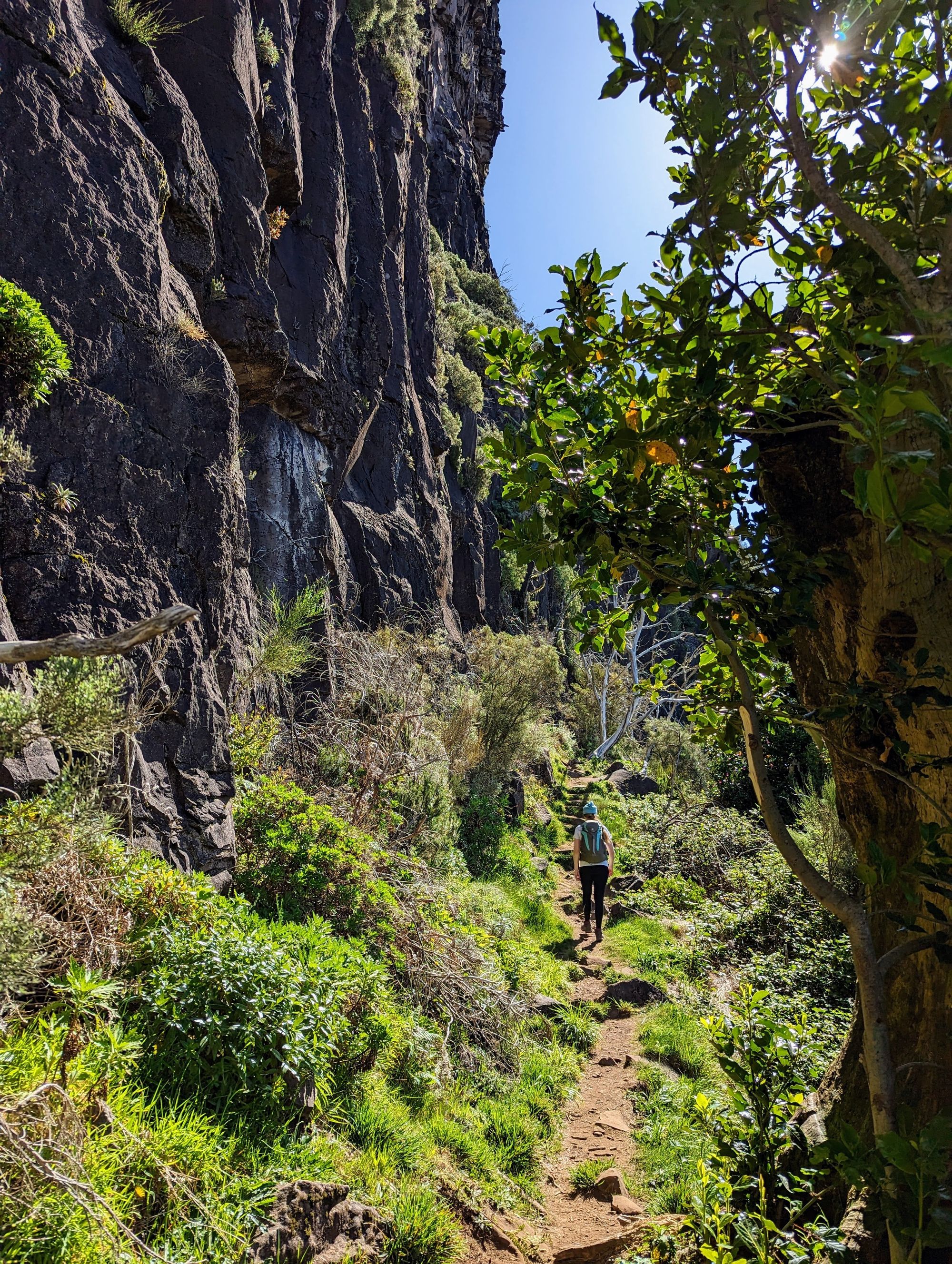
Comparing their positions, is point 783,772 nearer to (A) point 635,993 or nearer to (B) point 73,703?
(A) point 635,993

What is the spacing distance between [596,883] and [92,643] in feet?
27.3

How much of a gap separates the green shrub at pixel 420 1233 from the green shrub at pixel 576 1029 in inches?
121

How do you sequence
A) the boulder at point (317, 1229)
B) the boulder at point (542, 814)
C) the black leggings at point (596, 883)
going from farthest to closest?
the boulder at point (542, 814)
the black leggings at point (596, 883)
the boulder at point (317, 1229)

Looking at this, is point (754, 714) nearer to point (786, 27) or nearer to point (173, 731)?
point (786, 27)

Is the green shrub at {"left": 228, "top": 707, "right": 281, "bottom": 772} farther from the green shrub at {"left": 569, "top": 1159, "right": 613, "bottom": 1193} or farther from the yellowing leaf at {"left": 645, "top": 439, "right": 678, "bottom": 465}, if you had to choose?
the yellowing leaf at {"left": 645, "top": 439, "right": 678, "bottom": 465}

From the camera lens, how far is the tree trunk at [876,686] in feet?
7.70

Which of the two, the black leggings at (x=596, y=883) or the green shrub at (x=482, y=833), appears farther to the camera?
the green shrub at (x=482, y=833)

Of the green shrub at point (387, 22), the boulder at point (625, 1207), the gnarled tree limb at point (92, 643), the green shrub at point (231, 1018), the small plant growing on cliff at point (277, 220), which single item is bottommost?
the boulder at point (625, 1207)

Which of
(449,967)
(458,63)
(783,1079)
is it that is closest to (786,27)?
(783,1079)

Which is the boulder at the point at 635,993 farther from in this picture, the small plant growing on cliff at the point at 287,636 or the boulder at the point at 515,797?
the boulder at the point at 515,797

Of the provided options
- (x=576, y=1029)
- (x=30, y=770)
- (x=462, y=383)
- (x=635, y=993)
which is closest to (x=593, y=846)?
(x=635, y=993)

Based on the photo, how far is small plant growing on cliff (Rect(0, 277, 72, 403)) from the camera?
4.45m

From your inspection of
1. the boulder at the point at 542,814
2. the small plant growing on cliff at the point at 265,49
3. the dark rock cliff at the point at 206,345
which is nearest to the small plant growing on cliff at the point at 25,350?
the dark rock cliff at the point at 206,345

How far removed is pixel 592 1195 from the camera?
452cm
